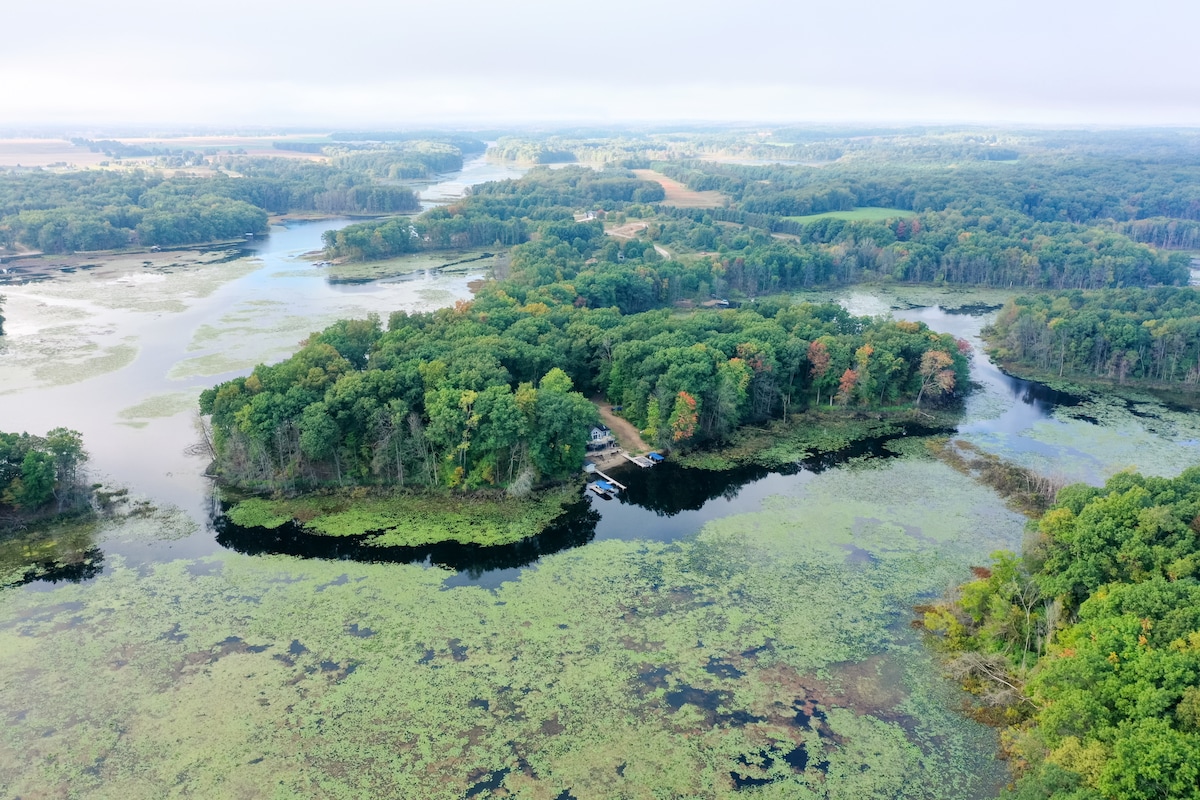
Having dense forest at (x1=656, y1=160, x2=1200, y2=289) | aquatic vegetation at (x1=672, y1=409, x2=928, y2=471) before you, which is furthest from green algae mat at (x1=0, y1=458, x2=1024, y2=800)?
dense forest at (x1=656, y1=160, x2=1200, y2=289)

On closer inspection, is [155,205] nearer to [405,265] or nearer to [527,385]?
[405,265]

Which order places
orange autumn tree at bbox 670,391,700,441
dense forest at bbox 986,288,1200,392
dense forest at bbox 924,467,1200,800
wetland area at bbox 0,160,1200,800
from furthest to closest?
dense forest at bbox 986,288,1200,392 < orange autumn tree at bbox 670,391,700,441 < wetland area at bbox 0,160,1200,800 < dense forest at bbox 924,467,1200,800

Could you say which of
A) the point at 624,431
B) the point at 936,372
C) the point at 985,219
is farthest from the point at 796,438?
the point at 985,219

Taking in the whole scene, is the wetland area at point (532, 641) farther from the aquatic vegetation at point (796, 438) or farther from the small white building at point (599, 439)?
the small white building at point (599, 439)

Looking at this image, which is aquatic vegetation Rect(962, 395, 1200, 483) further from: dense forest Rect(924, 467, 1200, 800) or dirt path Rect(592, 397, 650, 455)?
dirt path Rect(592, 397, 650, 455)

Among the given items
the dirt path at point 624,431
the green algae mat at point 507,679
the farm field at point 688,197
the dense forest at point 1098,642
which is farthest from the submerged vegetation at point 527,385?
the farm field at point 688,197

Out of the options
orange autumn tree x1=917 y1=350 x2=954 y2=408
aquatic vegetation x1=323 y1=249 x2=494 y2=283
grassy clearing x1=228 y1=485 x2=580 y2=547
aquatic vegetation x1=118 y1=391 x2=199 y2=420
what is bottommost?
grassy clearing x1=228 y1=485 x2=580 y2=547

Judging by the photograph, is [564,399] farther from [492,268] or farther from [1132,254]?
[1132,254]
